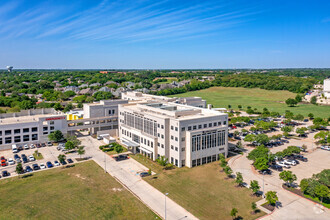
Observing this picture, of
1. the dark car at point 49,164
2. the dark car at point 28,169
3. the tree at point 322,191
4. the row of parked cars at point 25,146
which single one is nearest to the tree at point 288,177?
the tree at point 322,191

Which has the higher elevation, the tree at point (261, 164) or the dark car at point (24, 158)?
the tree at point (261, 164)

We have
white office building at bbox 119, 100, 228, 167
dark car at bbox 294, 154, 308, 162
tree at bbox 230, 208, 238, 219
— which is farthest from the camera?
dark car at bbox 294, 154, 308, 162

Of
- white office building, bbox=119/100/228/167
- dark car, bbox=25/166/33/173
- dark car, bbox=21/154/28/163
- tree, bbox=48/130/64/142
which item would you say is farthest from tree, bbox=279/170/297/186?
tree, bbox=48/130/64/142

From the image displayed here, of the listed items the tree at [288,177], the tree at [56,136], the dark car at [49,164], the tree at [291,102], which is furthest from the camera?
the tree at [291,102]

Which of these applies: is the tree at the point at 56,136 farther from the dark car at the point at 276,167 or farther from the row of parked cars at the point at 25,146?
the dark car at the point at 276,167

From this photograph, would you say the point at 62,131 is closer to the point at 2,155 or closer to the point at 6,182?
the point at 2,155

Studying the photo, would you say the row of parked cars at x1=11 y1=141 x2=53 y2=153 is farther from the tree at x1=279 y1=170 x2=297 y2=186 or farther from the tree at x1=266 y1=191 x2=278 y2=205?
the tree at x1=279 y1=170 x2=297 y2=186

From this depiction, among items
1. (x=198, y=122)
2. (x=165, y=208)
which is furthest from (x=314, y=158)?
(x=165, y=208)
